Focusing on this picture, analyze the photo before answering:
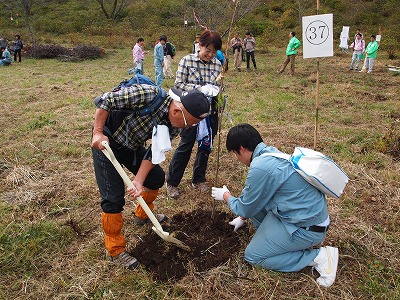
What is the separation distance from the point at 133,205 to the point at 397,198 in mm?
2685

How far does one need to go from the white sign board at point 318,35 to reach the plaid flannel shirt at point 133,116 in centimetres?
201

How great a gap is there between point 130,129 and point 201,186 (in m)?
1.64

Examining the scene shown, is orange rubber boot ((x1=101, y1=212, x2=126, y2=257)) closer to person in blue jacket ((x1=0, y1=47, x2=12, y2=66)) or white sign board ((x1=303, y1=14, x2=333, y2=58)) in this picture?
white sign board ((x1=303, y1=14, x2=333, y2=58))

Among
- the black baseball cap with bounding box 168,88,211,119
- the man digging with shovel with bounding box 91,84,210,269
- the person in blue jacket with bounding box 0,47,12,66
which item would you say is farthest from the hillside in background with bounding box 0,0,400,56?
the black baseball cap with bounding box 168,88,211,119

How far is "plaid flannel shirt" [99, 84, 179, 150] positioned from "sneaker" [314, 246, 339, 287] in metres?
1.39

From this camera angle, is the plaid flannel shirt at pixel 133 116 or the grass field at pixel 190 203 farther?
the grass field at pixel 190 203

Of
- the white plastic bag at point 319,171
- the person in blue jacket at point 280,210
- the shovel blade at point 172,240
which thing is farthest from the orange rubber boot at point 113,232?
the white plastic bag at point 319,171

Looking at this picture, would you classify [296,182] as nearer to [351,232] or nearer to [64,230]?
[351,232]

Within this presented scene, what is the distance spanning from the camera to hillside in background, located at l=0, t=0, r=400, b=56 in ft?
67.4

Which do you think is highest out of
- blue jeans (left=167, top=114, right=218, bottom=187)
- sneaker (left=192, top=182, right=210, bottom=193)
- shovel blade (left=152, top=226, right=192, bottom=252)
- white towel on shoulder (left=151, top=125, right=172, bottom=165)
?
white towel on shoulder (left=151, top=125, right=172, bottom=165)

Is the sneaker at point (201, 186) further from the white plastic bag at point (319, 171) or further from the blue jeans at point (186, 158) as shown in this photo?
the white plastic bag at point (319, 171)

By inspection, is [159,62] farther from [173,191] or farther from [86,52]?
[86,52]

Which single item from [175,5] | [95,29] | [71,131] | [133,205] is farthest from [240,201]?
[175,5]

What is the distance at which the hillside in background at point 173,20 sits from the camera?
67.4ft
